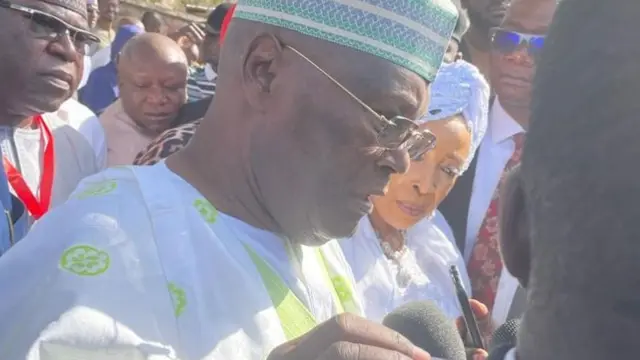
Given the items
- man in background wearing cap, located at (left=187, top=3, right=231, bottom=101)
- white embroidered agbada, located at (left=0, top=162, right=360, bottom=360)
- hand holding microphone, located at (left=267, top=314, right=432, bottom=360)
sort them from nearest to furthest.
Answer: hand holding microphone, located at (left=267, top=314, right=432, bottom=360) → white embroidered agbada, located at (left=0, top=162, right=360, bottom=360) → man in background wearing cap, located at (left=187, top=3, right=231, bottom=101)

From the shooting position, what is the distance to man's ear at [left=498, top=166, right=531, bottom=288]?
101 centimetres

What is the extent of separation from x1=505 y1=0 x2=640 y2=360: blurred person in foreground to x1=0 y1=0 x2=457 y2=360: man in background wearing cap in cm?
91

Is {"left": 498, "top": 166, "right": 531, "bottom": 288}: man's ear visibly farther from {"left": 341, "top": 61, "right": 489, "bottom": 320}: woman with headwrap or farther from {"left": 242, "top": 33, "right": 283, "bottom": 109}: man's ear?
{"left": 341, "top": 61, "right": 489, "bottom": 320}: woman with headwrap

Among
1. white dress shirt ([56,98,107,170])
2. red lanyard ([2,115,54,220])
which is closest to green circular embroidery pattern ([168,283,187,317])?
red lanyard ([2,115,54,220])

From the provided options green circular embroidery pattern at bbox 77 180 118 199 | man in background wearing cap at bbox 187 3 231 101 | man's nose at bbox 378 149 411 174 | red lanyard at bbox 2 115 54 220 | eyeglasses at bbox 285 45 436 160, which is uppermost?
eyeglasses at bbox 285 45 436 160

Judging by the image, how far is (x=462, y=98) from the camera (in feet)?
11.2

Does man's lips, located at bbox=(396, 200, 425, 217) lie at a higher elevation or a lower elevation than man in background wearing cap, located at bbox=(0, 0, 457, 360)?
lower

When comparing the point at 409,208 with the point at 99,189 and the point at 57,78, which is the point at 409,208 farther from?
the point at 99,189

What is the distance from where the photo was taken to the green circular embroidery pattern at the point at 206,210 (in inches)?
73.9

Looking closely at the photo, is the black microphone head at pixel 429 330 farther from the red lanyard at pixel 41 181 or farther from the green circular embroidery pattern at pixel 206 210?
the red lanyard at pixel 41 181

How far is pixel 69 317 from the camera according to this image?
163cm

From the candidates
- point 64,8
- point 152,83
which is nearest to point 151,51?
point 152,83

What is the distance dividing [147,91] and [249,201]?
9.85 feet

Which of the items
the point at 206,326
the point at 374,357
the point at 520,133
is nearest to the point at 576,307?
the point at 374,357
